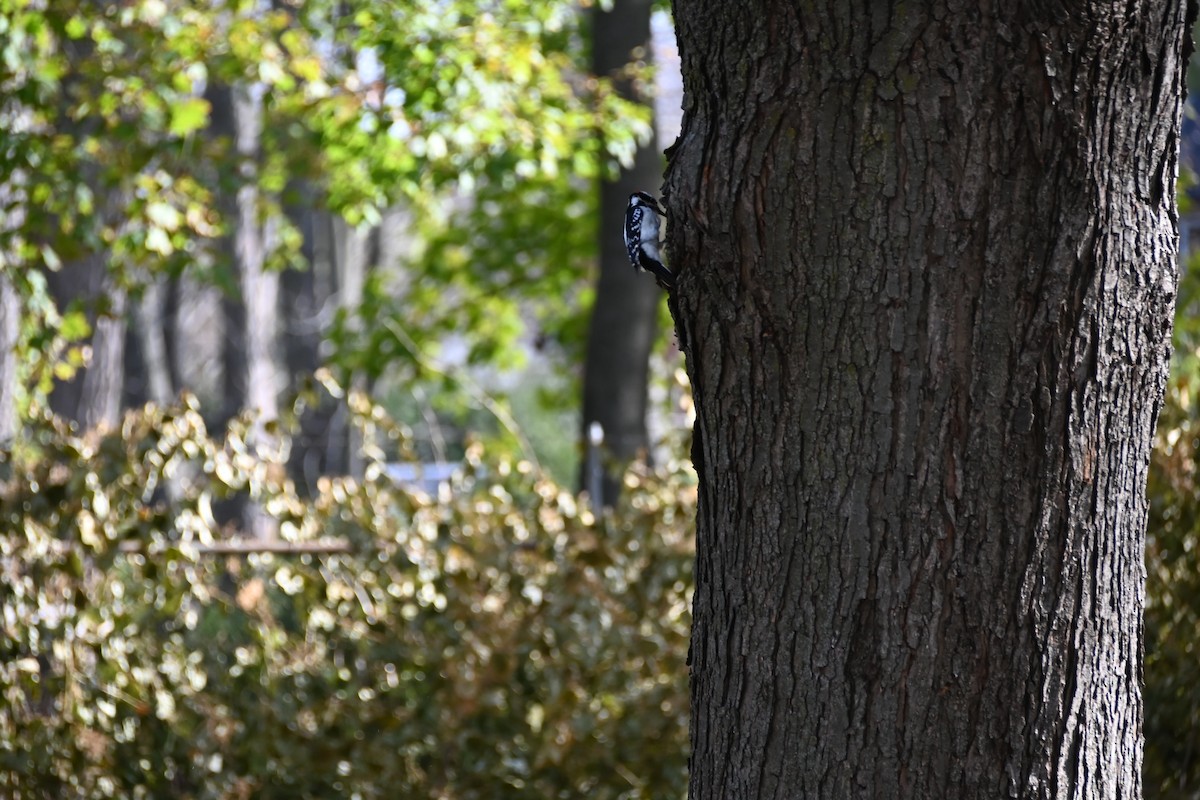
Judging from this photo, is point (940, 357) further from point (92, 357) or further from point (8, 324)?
point (92, 357)

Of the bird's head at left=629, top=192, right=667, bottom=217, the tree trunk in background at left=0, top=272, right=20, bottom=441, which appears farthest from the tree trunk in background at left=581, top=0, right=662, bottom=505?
the bird's head at left=629, top=192, right=667, bottom=217

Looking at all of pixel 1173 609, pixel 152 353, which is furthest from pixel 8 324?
pixel 152 353

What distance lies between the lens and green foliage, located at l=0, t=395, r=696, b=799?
399cm

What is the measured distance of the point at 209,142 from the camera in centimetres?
675

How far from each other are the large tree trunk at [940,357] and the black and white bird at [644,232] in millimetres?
172

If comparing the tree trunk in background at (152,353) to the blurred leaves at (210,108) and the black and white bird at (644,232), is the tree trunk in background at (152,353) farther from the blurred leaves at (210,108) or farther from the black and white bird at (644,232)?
the black and white bird at (644,232)

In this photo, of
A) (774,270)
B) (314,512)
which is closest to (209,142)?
(314,512)

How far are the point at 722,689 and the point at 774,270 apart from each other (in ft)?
→ 2.23

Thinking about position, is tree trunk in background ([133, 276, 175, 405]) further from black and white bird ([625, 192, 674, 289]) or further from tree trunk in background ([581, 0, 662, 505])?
black and white bird ([625, 192, 674, 289])

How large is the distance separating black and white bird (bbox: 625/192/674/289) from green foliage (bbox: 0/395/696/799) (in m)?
2.21

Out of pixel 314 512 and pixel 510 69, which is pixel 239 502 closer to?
pixel 510 69

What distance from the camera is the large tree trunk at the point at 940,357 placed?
177 cm

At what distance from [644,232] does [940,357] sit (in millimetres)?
573

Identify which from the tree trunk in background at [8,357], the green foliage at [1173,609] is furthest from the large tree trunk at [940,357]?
the tree trunk in background at [8,357]
